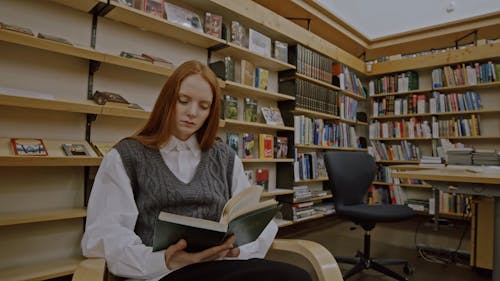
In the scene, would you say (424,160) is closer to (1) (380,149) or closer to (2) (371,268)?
(1) (380,149)

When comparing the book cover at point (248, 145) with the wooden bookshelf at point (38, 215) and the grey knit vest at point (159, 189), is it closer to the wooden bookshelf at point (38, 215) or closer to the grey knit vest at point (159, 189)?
the wooden bookshelf at point (38, 215)

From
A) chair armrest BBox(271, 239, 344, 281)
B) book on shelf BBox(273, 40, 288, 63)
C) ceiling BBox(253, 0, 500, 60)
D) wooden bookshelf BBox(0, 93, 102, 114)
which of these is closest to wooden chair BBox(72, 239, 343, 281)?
chair armrest BBox(271, 239, 344, 281)

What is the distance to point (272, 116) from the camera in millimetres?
2996

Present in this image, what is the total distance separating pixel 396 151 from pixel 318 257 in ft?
12.7

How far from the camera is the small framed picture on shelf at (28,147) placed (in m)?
1.48

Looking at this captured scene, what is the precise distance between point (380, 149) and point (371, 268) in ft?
8.62

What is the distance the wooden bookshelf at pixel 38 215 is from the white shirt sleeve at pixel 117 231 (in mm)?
924

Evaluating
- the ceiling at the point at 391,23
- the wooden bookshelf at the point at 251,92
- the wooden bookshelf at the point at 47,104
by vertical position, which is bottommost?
the wooden bookshelf at the point at 47,104

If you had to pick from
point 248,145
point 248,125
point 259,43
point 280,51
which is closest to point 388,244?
point 248,145

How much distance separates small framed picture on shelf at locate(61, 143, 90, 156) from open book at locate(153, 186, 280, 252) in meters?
1.25

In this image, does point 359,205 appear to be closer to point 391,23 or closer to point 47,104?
point 47,104

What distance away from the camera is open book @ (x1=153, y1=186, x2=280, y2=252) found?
60 centimetres

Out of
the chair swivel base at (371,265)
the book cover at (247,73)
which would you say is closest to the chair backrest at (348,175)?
the chair swivel base at (371,265)

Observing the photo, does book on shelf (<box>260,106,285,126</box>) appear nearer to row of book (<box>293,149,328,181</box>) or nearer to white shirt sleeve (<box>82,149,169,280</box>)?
row of book (<box>293,149,328,181</box>)
